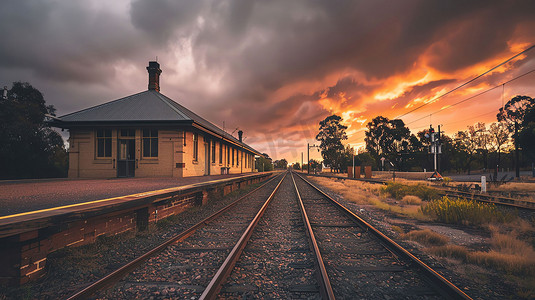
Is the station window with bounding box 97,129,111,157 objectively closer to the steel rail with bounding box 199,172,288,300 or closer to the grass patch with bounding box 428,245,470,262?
the steel rail with bounding box 199,172,288,300

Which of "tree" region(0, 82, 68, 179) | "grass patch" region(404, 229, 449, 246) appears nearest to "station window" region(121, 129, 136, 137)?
"tree" region(0, 82, 68, 179)

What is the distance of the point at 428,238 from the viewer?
517cm

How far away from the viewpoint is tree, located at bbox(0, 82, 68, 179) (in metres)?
18.2

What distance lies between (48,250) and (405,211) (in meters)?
10.2

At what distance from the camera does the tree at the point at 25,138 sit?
18.2m

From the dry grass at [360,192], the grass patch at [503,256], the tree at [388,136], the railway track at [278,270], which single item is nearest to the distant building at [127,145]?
the railway track at [278,270]

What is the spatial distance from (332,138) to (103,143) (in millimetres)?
47968

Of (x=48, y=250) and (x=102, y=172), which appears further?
(x=102, y=172)

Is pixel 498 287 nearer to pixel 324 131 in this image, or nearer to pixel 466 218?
pixel 466 218

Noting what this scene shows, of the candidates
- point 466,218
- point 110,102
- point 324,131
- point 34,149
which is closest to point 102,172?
point 110,102

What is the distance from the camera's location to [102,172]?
1434 centimetres

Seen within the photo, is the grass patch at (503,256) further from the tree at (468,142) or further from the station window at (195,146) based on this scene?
the tree at (468,142)

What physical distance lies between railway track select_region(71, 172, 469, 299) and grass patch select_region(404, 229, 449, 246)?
931 mm

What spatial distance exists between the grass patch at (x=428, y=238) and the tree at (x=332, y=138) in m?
50.6
